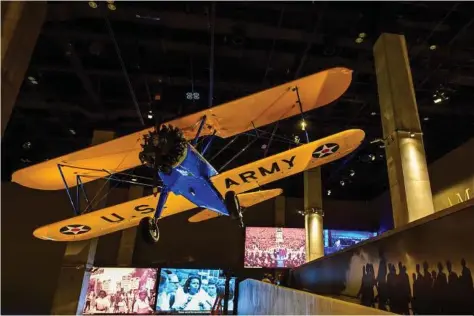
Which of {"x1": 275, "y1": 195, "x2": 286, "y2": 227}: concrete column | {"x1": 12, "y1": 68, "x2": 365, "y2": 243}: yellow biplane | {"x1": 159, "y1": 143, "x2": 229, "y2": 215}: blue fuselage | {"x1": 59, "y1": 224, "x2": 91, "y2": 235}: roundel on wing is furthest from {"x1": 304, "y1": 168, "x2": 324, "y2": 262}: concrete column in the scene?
{"x1": 59, "y1": 224, "x2": 91, "y2": 235}: roundel on wing

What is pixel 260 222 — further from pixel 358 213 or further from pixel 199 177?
pixel 199 177

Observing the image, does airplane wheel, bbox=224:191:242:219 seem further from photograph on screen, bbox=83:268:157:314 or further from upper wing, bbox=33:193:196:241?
photograph on screen, bbox=83:268:157:314

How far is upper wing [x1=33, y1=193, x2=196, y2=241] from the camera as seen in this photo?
5711 mm

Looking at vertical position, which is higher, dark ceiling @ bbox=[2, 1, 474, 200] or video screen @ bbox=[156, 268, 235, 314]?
dark ceiling @ bbox=[2, 1, 474, 200]

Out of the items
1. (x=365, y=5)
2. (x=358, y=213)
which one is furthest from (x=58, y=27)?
(x=358, y=213)

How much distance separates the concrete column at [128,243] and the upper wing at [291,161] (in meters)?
7.49

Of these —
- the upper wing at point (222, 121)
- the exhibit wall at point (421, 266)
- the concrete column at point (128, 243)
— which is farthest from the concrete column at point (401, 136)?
the concrete column at point (128, 243)

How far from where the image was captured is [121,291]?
1080 centimetres

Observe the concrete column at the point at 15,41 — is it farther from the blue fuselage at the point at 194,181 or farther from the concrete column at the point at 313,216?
the concrete column at the point at 313,216

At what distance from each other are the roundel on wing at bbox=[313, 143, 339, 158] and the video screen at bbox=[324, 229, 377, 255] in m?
8.18

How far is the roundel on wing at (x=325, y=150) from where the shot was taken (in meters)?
5.08

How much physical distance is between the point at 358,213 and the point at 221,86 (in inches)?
367

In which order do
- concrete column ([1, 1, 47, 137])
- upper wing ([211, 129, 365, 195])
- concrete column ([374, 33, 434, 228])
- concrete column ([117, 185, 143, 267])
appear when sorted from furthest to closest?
concrete column ([117, 185, 143, 267]), upper wing ([211, 129, 365, 195]), concrete column ([374, 33, 434, 228]), concrete column ([1, 1, 47, 137])

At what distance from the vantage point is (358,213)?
1399 cm
